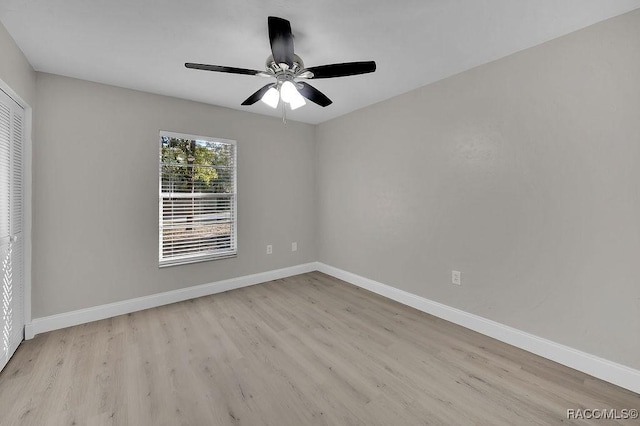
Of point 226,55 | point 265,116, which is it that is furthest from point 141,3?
point 265,116

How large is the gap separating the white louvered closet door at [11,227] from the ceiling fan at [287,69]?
160cm

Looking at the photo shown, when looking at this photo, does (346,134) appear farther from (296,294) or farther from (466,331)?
(466,331)

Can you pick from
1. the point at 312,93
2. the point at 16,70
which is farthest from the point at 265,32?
the point at 16,70

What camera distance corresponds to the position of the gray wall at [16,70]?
194 cm

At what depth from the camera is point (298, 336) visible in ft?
8.34

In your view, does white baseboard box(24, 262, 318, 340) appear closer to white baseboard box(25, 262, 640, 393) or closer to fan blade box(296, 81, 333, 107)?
white baseboard box(25, 262, 640, 393)

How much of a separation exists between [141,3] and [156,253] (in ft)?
8.12

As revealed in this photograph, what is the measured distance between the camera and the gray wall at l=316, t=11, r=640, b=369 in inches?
73.5

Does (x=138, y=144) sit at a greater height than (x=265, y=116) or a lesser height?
lesser

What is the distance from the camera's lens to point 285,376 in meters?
1.98

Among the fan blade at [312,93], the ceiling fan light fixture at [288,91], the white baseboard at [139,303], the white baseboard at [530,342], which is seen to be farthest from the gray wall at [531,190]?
the white baseboard at [139,303]

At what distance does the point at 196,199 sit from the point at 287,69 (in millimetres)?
2227

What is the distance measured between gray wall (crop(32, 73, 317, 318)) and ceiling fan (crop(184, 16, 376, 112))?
4.83ft

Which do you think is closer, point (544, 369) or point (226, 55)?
point (544, 369)
